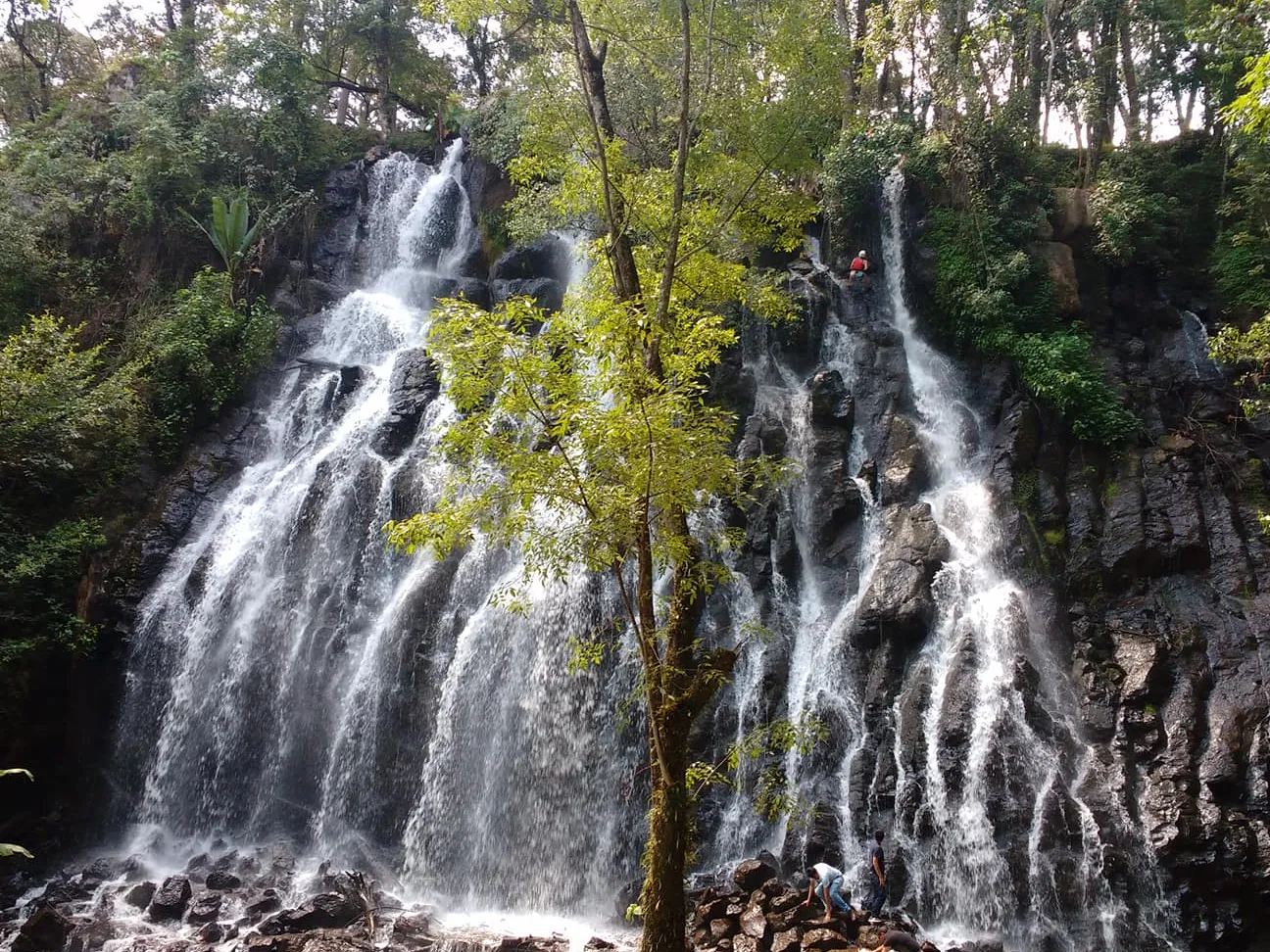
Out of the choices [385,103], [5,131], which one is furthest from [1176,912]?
[5,131]

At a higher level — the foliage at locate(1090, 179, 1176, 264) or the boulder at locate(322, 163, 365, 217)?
the boulder at locate(322, 163, 365, 217)

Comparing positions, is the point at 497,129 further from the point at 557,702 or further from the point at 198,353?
the point at 557,702

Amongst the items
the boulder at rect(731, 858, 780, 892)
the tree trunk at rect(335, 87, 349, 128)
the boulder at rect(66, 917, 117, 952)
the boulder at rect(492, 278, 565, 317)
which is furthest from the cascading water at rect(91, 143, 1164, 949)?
the tree trunk at rect(335, 87, 349, 128)

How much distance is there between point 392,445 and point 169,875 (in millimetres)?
8710

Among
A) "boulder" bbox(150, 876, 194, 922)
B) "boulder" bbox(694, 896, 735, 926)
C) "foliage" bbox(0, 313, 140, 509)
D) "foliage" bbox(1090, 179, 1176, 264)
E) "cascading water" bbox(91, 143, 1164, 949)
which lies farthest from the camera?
"foliage" bbox(1090, 179, 1176, 264)

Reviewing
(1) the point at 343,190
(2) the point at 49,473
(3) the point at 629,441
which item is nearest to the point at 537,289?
(1) the point at 343,190

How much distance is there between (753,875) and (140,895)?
349 inches

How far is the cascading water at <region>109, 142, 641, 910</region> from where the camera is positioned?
12094 mm

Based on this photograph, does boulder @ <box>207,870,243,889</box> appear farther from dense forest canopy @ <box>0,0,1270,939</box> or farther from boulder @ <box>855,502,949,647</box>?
boulder @ <box>855,502,949,647</box>

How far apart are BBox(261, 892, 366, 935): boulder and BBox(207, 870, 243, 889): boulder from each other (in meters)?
1.43

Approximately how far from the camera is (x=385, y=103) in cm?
2769

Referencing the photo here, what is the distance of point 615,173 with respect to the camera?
32.0 feet

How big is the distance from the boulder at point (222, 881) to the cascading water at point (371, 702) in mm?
1200

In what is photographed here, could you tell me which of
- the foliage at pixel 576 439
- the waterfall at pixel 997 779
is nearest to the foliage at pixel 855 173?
the waterfall at pixel 997 779
